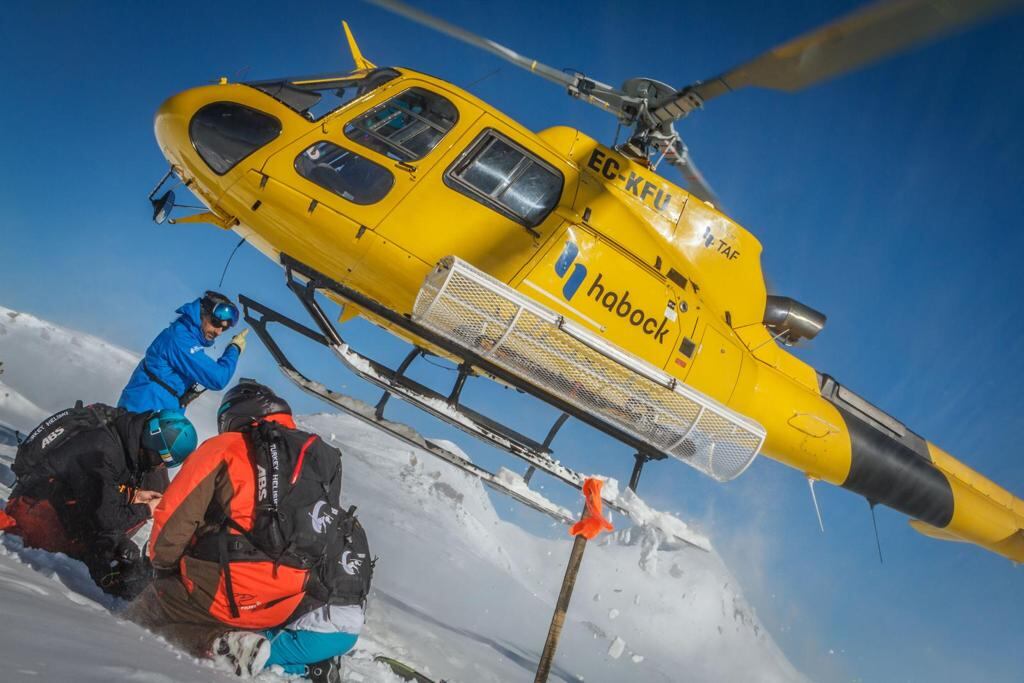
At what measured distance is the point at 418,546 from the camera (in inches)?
412

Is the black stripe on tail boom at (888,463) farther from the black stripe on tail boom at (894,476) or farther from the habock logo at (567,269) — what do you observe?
the habock logo at (567,269)

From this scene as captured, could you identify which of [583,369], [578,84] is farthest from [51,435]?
[578,84]

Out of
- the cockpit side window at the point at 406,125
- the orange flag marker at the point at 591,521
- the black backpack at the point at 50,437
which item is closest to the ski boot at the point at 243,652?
the black backpack at the point at 50,437

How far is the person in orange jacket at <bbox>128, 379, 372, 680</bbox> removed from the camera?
249 cm

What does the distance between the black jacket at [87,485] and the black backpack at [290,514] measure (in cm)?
85

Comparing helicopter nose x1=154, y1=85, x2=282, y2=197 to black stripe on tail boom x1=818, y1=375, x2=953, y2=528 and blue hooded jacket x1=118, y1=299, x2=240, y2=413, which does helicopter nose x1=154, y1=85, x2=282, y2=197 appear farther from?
black stripe on tail boom x1=818, y1=375, x2=953, y2=528

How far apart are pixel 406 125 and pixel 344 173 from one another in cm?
68

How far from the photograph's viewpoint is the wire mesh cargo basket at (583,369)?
4039 mm

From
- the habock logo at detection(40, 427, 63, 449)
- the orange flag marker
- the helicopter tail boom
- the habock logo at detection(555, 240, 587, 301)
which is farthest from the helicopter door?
the helicopter tail boom

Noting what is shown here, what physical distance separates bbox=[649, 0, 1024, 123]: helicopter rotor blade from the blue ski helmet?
4.08m

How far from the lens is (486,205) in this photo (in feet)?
15.5

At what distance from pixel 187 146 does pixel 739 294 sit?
16.3 ft

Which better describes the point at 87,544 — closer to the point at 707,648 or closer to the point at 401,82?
the point at 401,82

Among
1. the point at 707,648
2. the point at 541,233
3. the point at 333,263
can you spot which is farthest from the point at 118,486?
the point at 707,648
